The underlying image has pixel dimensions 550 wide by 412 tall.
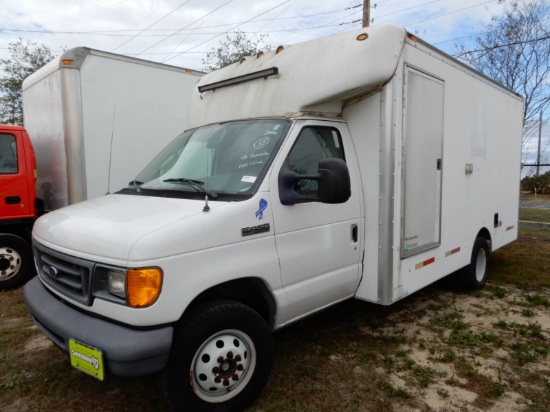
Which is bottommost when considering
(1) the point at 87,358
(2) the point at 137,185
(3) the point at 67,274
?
(1) the point at 87,358

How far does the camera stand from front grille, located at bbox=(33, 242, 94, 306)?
2574mm

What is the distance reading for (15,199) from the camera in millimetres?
5758

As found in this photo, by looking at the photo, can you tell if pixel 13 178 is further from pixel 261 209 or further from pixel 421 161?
pixel 421 161

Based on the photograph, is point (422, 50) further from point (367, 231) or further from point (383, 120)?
point (367, 231)

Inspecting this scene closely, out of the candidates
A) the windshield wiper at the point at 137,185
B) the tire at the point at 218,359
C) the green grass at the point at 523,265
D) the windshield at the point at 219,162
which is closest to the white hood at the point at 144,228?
the windshield at the point at 219,162

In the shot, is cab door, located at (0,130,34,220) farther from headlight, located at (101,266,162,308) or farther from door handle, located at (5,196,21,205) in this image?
headlight, located at (101,266,162,308)

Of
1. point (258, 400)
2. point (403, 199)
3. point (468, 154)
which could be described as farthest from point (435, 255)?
point (258, 400)

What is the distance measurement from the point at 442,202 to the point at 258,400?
9.41ft

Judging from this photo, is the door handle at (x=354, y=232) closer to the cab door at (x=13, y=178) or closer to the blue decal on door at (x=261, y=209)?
the blue decal on door at (x=261, y=209)

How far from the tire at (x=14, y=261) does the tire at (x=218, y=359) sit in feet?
14.6

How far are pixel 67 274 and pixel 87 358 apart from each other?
67 cm

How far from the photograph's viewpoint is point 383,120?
3592mm

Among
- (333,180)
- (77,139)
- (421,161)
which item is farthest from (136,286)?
(77,139)

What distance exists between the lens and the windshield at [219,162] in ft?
10.1
